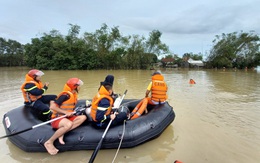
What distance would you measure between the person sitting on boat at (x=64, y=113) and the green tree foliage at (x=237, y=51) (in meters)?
31.2

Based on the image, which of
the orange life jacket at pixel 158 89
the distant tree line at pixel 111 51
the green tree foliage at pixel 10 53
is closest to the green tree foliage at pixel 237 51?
the distant tree line at pixel 111 51

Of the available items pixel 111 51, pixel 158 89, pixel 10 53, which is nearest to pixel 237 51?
pixel 111 51

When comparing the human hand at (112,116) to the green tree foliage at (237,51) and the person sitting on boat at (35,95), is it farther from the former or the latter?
the green tree foliage at (237,51)

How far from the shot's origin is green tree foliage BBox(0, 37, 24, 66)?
37.6 meters

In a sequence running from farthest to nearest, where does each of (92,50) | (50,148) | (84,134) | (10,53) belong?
(10,53)
(92,50)
(84,134)
(50,148)

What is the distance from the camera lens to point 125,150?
3.08 m

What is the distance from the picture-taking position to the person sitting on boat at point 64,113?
2.78 meters

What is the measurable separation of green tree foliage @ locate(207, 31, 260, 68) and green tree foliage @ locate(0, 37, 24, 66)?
128ft

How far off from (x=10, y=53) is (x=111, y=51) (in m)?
24.9

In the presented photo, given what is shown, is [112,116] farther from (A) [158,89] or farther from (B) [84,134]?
(A) [158,89]

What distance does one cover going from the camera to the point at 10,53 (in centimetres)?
3872

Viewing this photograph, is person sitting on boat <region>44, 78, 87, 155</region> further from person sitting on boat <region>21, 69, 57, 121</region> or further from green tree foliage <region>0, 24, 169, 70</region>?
green tree foliage <region>0, 24, 169, 70</region>

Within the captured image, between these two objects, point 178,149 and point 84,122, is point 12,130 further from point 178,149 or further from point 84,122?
point 178,149

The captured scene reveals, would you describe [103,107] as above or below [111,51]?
below
